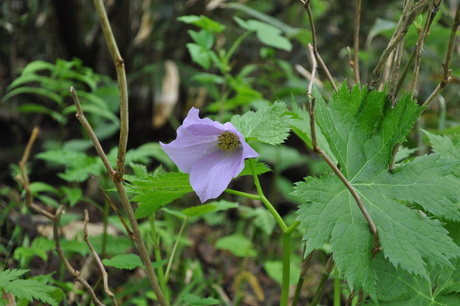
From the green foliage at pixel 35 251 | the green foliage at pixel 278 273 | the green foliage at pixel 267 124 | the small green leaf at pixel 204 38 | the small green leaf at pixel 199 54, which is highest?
the green foliage at pixel 267 124

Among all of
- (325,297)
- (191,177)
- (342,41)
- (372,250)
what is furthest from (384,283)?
(342,41)

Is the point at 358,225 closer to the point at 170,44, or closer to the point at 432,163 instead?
the point at 432,163

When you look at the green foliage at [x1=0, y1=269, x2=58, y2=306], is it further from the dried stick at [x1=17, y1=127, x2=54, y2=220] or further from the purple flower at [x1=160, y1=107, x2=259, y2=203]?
the purple flower at [x1=160, y1=107, x2=259, y2=203]

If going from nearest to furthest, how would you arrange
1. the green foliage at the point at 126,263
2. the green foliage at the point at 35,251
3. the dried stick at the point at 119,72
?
the dried stick at the point at 119,72 < the green foliage at the point at 126,263 < the green foliage at the point at 35,251

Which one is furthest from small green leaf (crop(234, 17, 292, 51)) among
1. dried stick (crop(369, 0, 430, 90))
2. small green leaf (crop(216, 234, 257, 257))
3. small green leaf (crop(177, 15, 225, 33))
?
dried stick (crop(369, 0, 430, 90))

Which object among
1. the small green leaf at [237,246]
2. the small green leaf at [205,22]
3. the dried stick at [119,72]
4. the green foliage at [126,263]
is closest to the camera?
the dried stick at [119,72]

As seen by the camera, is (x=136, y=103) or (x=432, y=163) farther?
(x=136, y=103)

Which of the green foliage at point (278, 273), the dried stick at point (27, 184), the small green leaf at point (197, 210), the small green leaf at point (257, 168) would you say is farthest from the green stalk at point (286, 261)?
the green foliage at point (278, 273)

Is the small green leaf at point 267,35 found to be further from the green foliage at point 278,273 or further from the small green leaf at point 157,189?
the small green leaf at point 157,189
